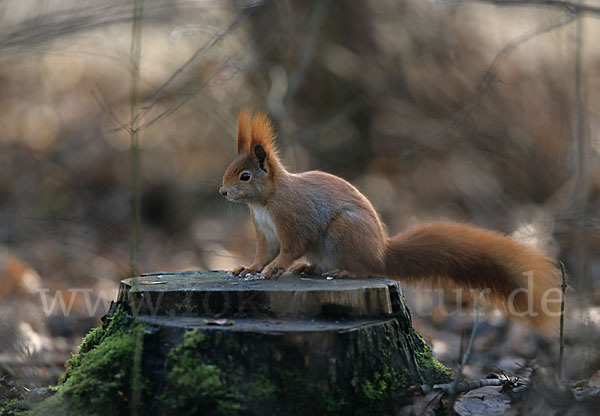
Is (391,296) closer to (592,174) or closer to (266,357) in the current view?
(266,357)

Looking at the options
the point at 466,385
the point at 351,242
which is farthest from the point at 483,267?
the point at 466,385

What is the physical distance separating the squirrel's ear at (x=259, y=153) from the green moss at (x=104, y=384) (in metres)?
0.98

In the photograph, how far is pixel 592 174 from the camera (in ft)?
19.8

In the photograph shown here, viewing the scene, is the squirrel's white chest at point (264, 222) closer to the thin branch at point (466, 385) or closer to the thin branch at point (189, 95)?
the thin branch at point (189, 95)

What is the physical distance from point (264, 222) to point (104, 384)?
3.58ft

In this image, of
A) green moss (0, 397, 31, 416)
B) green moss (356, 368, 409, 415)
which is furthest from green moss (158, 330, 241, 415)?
green moss (0, 397, 31, 416)

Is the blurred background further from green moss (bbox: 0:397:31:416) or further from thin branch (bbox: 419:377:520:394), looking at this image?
thin branch (bbox: 419:377:520:394)

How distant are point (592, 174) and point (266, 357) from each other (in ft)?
16.3

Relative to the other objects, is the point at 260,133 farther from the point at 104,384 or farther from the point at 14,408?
the point at 14,408

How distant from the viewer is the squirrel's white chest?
2902 millimetres

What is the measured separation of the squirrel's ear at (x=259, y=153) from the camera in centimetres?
284

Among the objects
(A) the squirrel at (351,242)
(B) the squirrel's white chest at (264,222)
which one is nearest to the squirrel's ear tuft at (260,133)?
(A) the squirrel at (351,242)

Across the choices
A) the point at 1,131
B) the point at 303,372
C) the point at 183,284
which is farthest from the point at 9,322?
the point at 1,131

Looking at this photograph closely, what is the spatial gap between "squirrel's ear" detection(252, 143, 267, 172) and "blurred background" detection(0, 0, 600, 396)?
1.48 metres
